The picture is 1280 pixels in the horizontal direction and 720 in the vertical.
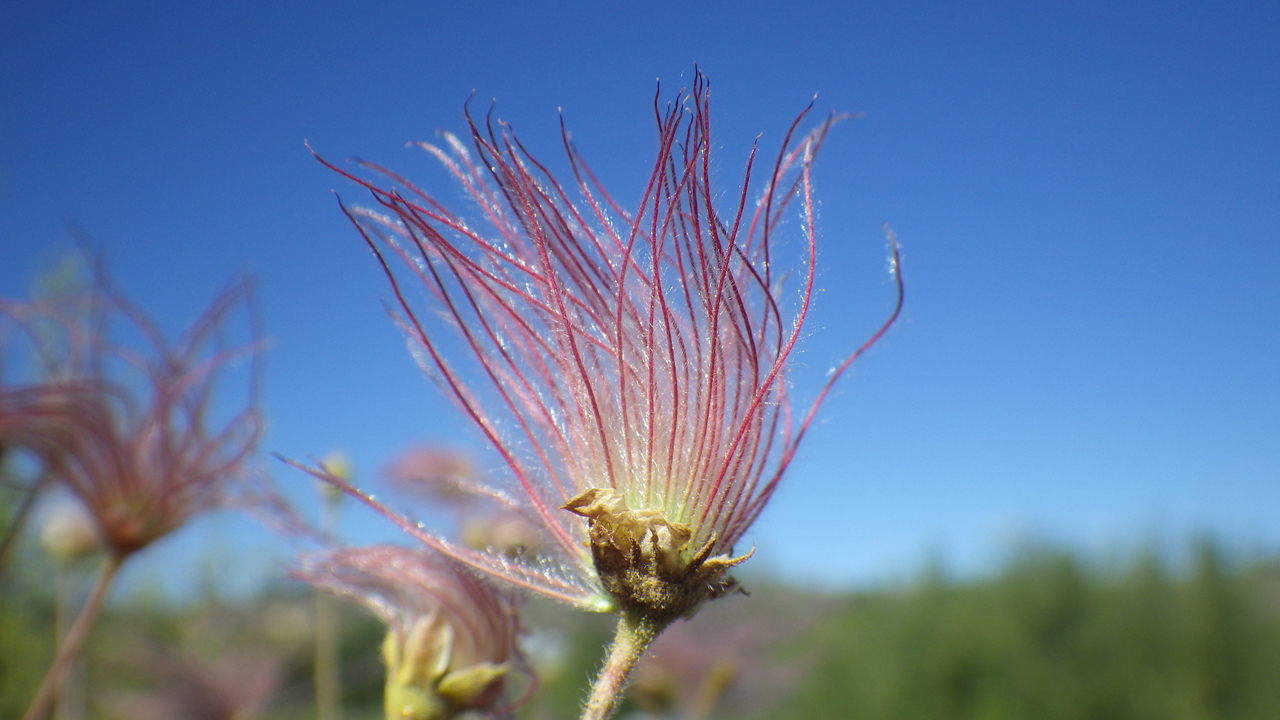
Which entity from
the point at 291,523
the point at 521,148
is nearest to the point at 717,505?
the point at 521,148

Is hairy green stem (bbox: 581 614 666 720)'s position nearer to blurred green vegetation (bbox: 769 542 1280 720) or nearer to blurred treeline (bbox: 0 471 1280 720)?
blurred treeline (bbox: 0 471 1280 720)

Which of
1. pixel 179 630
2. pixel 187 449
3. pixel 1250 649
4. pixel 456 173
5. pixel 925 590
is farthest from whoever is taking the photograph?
pixel 925 590

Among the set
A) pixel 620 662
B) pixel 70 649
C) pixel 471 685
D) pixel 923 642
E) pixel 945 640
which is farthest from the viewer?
pixel 923 642

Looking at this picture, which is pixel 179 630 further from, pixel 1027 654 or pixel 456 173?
pixel 1027 654

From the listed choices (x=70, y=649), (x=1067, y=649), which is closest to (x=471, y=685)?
(x=70, y=649)

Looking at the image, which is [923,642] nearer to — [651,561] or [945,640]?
[945,640]


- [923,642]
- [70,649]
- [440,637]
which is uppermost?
[923,642]
